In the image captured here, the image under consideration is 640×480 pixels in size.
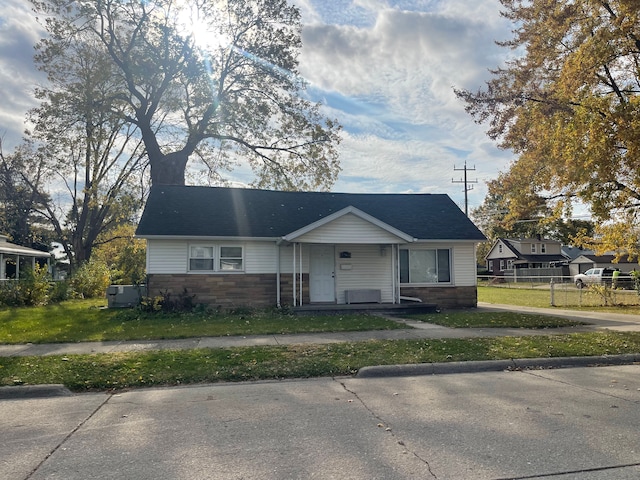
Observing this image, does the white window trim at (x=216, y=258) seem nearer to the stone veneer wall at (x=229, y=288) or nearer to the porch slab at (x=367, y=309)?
the stone veneer wall at (x=229, y=288)

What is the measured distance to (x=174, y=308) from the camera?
15797 millimetres

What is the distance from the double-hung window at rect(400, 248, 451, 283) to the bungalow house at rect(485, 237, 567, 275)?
4691 cm

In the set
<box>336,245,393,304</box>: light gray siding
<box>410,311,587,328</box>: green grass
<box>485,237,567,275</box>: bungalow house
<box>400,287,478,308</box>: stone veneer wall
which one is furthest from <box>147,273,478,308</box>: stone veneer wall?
<box>485,237,567,275</box>: bungalow house

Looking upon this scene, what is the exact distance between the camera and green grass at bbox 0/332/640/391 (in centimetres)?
702

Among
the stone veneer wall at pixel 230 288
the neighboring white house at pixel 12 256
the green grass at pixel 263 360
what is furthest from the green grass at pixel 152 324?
the neighboring white house at pixel 12 256

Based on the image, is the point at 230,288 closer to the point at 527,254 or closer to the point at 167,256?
the point at 167,256

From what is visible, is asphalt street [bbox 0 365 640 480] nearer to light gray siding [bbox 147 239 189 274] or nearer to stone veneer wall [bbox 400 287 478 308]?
light gray siding [bbox 147 239 189 274]

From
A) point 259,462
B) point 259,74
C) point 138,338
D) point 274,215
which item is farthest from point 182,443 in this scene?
point 259,74

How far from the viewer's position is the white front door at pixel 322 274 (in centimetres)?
1730

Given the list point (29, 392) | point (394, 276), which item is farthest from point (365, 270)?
point (29, 392)

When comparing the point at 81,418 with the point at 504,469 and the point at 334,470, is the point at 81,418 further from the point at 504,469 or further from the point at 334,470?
the point at 504,469

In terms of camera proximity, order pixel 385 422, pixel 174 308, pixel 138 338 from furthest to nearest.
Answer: pixel 174 308
pixel 138 338
pixel 385 422

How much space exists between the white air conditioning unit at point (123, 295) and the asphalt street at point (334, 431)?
11.4 m

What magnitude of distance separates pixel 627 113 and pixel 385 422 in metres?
10.2
